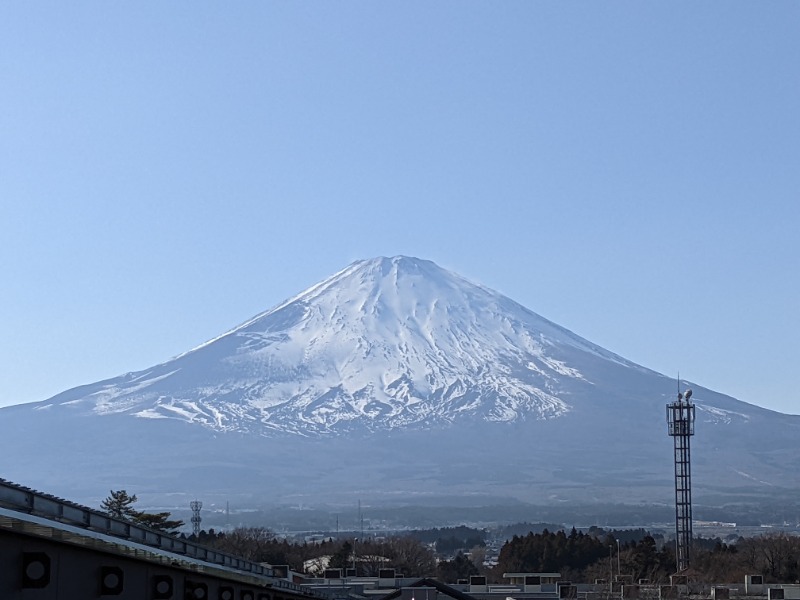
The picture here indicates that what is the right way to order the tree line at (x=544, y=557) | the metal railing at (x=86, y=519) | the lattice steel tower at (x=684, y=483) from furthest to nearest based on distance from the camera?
the tree line at (x=544, y=557), the lattice steel tower at (x=684, y=483), the metal railing at (x=86, y=519)

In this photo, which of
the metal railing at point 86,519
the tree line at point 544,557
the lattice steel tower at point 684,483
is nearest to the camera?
the metal railing at point 86,519

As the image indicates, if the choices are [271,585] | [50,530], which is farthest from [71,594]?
[271,585]

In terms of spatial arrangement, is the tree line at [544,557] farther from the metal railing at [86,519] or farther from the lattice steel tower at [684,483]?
the metal railing at [86,519]

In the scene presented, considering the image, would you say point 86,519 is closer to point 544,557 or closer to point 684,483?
point 684,483

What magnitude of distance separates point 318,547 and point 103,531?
8795 cm

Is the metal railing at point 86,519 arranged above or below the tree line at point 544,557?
above

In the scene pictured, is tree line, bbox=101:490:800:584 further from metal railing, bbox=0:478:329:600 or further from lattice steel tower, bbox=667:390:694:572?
metal railing, bbox=0:478:329:600

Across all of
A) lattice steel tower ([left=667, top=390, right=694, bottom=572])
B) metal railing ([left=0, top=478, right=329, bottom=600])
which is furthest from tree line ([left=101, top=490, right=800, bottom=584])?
metal railing ([left=0, top=478, right=329, bottom=600])

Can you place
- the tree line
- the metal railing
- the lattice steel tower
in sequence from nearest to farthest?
the metal railing → the lattice steel tower → the tree line

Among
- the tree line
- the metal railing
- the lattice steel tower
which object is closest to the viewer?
the metal railing

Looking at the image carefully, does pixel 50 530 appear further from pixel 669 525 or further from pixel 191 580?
pixel 669 525

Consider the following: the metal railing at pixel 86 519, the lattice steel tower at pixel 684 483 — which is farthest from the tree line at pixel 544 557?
the metal railing at pixel 86 519

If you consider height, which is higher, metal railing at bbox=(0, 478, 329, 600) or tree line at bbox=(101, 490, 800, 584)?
metal railing at bbox=(0, 478, 329, 600)

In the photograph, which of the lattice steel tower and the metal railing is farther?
the lattice steel tower
